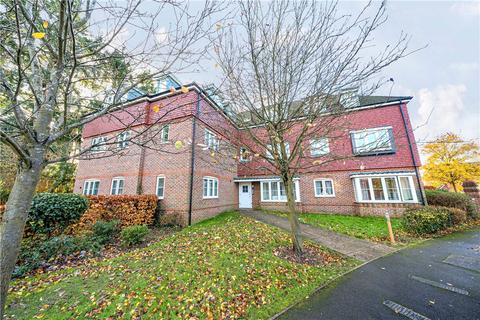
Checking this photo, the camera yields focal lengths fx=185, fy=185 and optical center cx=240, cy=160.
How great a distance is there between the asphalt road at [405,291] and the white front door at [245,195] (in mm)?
10492

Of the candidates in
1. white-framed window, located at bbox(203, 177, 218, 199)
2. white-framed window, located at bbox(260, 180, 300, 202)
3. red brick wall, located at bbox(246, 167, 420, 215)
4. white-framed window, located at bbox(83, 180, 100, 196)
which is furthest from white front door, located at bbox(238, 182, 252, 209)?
white-framed window, located at bbox(83, 180, 100, 196)

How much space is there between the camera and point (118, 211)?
8656mm

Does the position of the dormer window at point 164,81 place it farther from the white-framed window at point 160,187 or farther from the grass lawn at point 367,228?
the grass lawn at point 367,228

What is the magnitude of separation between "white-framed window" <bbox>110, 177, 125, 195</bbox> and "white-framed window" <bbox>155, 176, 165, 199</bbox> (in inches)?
113

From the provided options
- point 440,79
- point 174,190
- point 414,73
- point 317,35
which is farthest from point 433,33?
point 174,190

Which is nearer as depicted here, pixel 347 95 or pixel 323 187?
pixel 347 95

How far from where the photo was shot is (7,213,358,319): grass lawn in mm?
3312

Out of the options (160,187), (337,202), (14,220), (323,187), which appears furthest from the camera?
(323,187)

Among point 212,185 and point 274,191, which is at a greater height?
point 212,185

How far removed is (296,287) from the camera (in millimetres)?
4145

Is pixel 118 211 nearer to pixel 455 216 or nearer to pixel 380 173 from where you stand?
pixel 380 173

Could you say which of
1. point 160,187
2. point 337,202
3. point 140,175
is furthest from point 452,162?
point 140,175

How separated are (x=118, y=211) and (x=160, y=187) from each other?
101 inches

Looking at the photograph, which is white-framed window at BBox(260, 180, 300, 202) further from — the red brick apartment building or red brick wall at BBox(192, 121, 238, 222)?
red brick wall at BBox(192, 121, 238, 222)
